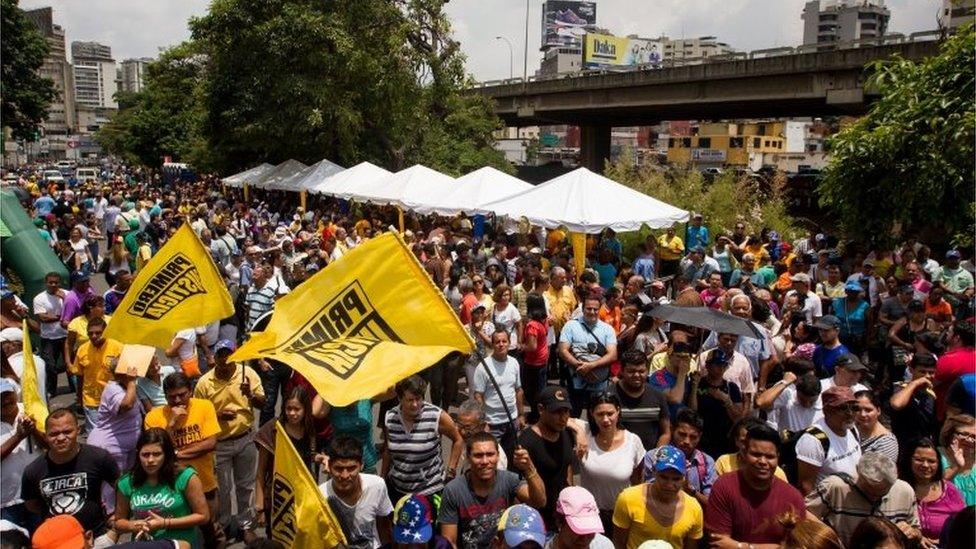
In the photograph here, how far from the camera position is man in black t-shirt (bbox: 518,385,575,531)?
15.1ft

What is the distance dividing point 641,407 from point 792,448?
92cm

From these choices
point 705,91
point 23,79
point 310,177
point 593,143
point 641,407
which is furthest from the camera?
point 593,143

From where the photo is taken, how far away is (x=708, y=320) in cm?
592

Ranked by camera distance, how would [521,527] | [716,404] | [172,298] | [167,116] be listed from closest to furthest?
[521,527], [716,404], [172,298], [167,116]

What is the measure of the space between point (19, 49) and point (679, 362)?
37701mm

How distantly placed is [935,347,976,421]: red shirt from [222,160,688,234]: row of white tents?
6.34 meters

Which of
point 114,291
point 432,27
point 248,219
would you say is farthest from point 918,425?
point 432,27

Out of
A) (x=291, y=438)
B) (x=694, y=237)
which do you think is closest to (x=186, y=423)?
(x=291, y=438)

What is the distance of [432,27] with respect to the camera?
2788 cm

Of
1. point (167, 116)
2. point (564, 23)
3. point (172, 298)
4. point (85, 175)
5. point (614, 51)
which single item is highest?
point (564, 23)

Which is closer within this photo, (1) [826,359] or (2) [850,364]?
(2) [850,364]

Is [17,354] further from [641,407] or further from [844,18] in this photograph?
[844,18]

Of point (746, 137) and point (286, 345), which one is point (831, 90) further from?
point (746, 137)

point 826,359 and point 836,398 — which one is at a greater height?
point 836,398
